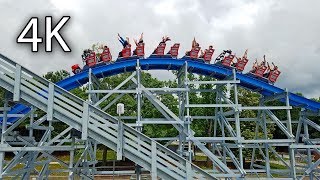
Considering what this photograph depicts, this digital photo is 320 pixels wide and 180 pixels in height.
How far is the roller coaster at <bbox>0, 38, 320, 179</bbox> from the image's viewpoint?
30.7ft

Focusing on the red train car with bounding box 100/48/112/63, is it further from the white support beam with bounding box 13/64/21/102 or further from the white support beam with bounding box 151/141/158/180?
the white support beam with bounding box 151/141/158/180

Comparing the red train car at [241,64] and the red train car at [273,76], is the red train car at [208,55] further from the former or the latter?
the red train car at [273,76]

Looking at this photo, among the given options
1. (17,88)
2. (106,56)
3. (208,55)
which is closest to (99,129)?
(17,88)

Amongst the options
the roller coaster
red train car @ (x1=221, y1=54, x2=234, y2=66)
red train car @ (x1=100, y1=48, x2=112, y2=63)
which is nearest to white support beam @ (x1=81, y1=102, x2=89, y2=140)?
the roller coaster

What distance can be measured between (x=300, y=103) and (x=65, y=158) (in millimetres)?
30862

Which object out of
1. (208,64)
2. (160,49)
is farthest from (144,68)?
(208,64)

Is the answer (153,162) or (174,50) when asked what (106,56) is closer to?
(174,50)

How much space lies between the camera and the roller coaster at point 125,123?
9.34 m

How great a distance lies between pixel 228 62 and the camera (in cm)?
1563

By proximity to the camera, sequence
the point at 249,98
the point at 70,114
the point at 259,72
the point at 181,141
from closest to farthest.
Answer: the point at 70,114, the point at 181,141, the point at 259,72, the point at 249,98

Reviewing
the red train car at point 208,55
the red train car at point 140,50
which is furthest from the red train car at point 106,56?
the red train car at point 208,55

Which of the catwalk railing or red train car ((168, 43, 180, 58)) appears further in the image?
red train car ((168, 43, 180, 58))

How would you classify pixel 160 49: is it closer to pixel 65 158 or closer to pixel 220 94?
pixel 220 94

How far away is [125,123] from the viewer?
12125mm
